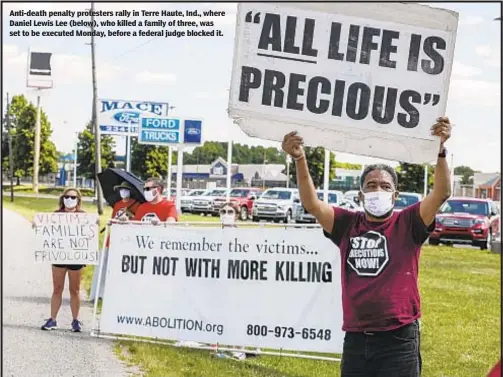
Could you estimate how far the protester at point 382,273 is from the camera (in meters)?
4.38

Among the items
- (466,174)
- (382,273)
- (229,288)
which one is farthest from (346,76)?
(466,174)

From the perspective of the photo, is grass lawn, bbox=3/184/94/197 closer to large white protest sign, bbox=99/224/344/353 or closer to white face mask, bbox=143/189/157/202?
white face mask, bbox=143/189/157/202

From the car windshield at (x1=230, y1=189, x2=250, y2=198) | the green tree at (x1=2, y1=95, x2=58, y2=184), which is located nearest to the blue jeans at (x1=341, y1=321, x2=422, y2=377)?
the car windshield at (x1=230, y1=189, x2=250, y2=198)

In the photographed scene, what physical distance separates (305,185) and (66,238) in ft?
19.7

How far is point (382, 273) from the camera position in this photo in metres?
4.39

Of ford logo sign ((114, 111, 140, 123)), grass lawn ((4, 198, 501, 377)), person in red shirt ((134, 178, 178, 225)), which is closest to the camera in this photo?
grass lawn ((4, 198, 501, 377))

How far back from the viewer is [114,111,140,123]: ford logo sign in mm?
30375

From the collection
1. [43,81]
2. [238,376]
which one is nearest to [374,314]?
[238,376]

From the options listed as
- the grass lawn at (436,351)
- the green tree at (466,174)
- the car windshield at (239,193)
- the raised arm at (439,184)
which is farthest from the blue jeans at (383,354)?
the green tree at (466,174)

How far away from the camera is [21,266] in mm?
16906

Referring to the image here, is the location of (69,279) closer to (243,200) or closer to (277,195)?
(277,195)

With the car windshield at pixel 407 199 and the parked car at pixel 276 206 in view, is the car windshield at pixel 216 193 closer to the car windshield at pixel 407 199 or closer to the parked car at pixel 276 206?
the parked car at pixel 276 206

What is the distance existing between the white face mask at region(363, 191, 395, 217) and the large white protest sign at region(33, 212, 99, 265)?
233 inches

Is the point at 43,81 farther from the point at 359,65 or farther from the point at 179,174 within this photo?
the point at 359,65
